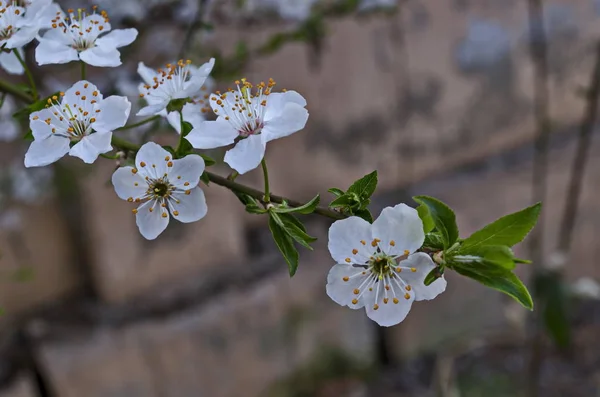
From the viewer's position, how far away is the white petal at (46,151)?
595 millimetres

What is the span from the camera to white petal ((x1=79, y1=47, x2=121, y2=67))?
0.66 m

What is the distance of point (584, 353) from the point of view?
223cm

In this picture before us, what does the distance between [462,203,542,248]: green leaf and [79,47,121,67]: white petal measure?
0.39m

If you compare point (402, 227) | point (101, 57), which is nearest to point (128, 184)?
point (101, 57)

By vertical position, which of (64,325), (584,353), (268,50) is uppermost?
(268,50)

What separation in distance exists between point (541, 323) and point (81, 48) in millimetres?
1410

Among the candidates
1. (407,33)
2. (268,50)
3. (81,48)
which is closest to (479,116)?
(407,33)

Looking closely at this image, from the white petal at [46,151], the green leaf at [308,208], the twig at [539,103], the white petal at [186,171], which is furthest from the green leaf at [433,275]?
the twig at [539,103]


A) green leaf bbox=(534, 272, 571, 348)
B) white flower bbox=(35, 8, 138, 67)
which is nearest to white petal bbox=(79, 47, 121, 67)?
white flower bbox=(35, 8, 138, 67)

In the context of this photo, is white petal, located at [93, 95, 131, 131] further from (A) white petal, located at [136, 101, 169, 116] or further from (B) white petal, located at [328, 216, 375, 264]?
(B) white petal, located at [328, 216, 375, 264]

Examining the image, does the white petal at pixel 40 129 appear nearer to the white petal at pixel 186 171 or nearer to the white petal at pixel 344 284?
the white petal at pixel 186 171

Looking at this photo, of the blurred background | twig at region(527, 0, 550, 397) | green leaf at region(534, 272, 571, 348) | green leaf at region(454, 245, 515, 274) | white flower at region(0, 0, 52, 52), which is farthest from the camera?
twig at region(527, 0, 550, 397)

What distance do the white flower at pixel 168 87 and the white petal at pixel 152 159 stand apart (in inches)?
2.5

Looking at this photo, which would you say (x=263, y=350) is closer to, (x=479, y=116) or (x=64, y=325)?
(x=64, y=325)
